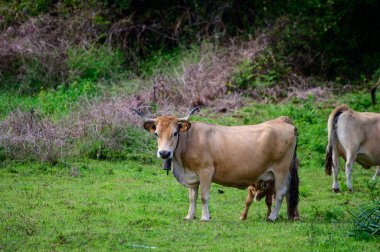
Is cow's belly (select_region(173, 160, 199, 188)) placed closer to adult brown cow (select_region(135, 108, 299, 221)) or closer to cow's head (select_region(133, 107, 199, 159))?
adult brown cow (select_region(135, 108, 299, 221))

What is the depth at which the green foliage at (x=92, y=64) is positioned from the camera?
2272 cm

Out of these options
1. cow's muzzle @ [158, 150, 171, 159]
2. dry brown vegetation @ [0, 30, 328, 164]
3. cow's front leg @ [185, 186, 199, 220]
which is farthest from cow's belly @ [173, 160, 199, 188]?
dry brown vegetation @ [0, 30, 328, 164]

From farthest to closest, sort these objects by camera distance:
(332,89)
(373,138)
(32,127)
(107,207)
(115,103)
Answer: (332,89)
(115,103)
(32,127)
(373,138)
(107,207)

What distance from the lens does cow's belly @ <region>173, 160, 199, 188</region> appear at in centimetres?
1148

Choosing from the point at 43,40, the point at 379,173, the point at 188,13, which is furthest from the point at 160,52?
the point at 379,173

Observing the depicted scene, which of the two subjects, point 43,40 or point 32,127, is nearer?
point 32,127

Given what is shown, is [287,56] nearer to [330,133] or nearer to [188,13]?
[188,13]

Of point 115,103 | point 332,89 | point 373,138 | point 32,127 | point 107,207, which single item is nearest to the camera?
point 107,207

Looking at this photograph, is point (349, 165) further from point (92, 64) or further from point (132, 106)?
point (92, 64)

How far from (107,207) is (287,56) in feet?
40.8

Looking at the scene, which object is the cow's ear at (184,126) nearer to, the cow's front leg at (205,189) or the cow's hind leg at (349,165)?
the cow's front leg at (205,189)

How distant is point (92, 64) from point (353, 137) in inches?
407

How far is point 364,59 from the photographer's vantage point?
2481 centimetres

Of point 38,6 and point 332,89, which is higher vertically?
point 38,6
